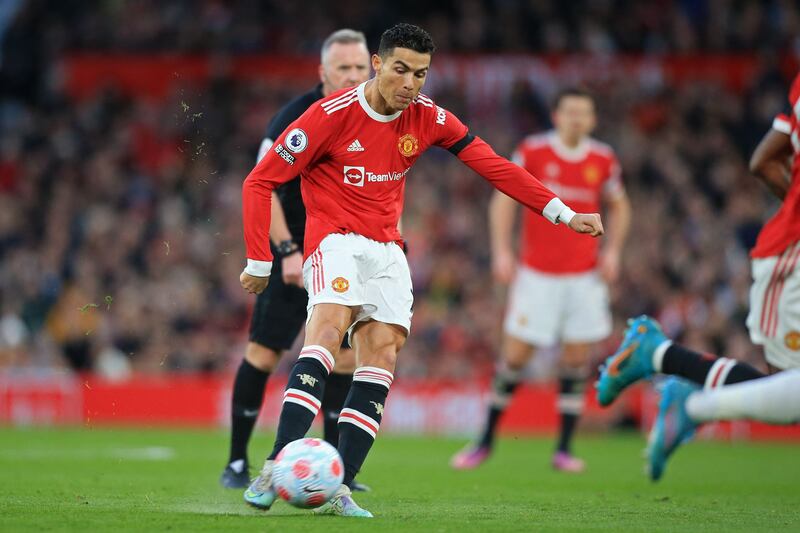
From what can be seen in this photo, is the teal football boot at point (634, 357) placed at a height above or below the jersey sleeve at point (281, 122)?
below

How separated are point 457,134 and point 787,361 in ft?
→ 6.83

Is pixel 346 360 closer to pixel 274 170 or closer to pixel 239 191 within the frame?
pixel 274 170

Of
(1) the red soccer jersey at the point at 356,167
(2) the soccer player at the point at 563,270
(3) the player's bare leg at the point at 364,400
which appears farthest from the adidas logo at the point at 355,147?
(2) the soccer player at the point at 563,270

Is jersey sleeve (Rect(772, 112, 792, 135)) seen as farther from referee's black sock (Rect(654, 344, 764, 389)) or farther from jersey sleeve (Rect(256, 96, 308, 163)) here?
jersey sleeve (Rect(256, 96, 308, 163))

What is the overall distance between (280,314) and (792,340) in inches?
121

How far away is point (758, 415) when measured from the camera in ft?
16.0

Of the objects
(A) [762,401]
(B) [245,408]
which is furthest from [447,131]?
(B) [245,408]

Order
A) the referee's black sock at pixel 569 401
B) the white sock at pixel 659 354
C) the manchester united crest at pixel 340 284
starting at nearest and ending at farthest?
the manchester united crest at pixel 340 284, the white sock at pixel 659 354, the referee's black sock at pixel 569 401

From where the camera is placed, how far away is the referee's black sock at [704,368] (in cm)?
609

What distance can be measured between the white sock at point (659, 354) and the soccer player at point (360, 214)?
2.83ft

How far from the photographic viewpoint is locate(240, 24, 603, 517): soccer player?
586 centimetres

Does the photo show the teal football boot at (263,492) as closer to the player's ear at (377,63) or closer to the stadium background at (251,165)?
the player's ear at (377,63)

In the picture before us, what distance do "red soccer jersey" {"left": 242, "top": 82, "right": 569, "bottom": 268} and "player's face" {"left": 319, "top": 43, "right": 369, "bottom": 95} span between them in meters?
1.23

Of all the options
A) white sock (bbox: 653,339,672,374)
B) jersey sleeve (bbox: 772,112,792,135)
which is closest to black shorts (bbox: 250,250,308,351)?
white sock (bbox: 653,339,672,374)
